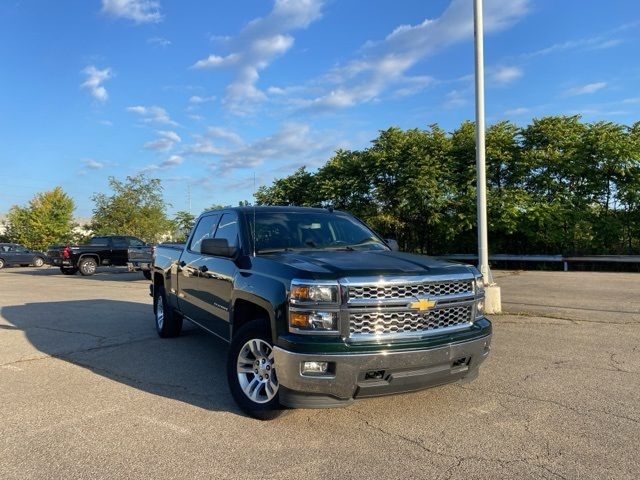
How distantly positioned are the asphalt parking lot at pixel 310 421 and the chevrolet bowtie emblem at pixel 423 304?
969 millimetres

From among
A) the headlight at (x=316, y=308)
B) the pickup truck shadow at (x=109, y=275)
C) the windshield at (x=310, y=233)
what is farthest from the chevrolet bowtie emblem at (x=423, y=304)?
the pickup truck shadow at (x=109, y=275)

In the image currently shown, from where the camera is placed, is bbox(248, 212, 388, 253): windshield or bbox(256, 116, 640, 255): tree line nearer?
bbox(248, 212, 388, 253): windshield

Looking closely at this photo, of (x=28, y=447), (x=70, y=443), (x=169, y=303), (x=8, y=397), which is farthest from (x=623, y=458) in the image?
(x=169, y=303)

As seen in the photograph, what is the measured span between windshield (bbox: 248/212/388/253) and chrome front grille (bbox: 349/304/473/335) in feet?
4.55

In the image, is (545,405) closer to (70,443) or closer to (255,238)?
(255,238)

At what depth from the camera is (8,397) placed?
5055 millimetres

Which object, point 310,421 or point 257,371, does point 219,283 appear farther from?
point 310,421

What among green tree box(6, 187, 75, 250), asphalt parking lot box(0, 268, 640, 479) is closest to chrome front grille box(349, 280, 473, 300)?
asphalt parking lot box(0, 268, 640, 479)

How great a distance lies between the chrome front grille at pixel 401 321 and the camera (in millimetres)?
3828

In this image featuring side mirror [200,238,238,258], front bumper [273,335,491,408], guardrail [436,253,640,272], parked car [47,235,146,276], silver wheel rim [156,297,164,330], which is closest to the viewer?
front bumper [273,335,491,408]

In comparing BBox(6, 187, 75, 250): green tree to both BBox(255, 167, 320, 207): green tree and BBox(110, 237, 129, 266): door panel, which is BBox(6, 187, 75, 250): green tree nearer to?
BBox(110, 237, 129, 266): door panel

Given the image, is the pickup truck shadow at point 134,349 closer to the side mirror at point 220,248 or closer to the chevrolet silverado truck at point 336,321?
the chevrolet silverado truck at point 336,321

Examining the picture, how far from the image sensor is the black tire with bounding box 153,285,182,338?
7.56 meters

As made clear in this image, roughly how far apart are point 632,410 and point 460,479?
218 centimetres
